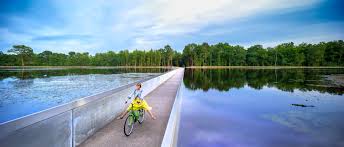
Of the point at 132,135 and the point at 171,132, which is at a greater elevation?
the point at 171,132

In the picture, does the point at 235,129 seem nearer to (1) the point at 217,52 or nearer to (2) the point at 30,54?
(1) the point at 217,52

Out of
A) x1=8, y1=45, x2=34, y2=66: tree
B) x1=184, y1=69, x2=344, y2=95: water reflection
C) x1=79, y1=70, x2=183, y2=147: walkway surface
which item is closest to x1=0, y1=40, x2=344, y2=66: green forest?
x1=8, y1=45, x2=34, y2=66: tree

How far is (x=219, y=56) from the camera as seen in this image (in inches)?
3863

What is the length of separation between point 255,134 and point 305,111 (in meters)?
5.35

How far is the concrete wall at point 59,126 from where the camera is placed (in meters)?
2.85

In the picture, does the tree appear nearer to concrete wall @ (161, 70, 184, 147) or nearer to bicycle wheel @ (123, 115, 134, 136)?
bicycle wheel @ (123, 115, 134, 136)

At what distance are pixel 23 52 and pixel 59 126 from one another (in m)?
116

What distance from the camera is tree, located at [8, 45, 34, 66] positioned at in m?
90.5

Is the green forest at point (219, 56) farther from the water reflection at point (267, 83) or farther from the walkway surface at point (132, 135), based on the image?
the walkway surface at point (132, 135)

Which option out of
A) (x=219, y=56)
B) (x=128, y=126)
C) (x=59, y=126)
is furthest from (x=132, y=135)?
(x=219, y=56)

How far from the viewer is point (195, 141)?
7.16 metres

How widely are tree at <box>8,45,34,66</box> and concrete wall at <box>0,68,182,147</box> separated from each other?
110506 millimetres

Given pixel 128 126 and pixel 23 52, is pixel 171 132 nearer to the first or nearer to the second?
pixel 128 126

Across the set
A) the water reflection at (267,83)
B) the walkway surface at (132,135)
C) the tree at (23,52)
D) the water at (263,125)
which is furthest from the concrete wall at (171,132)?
the tree at (23,52)
